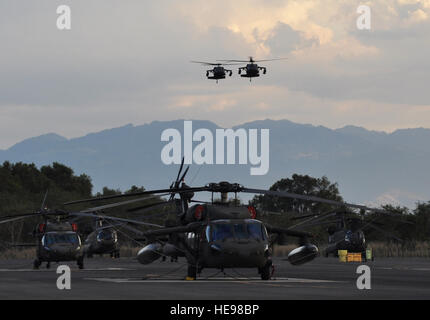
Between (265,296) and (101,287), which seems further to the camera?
(101,287)

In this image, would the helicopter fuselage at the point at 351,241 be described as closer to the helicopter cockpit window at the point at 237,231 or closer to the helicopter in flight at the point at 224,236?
the helicopter in flight at the point at 224,236

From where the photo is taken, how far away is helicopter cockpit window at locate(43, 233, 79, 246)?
55.3 m

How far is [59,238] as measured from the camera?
182ft

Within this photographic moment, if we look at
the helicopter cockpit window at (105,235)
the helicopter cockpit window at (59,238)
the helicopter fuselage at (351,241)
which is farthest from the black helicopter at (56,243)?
the helicopter fuselage at (351,241)

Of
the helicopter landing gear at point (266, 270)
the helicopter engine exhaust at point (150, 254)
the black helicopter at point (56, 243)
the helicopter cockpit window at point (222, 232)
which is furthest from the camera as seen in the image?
the black helicopter at point (56, 243)

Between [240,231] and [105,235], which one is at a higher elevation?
[105,235]

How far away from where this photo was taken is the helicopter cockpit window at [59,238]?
55.3 metres

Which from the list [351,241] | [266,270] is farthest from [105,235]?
[266,270]

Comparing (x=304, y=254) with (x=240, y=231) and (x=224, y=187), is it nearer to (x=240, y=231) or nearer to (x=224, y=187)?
(x=240, y=231)
